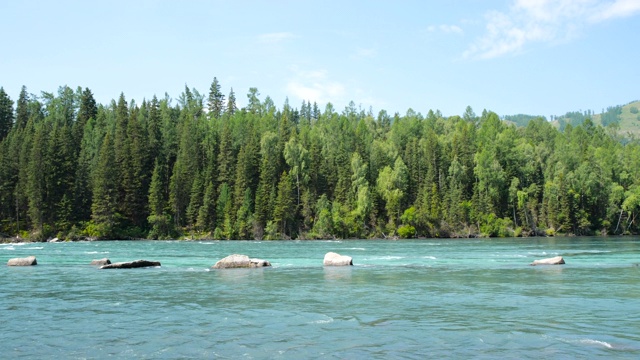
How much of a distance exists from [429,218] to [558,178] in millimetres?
31482

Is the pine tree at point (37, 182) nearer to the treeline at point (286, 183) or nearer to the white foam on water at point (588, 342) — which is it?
the treeline at point (286, 183)

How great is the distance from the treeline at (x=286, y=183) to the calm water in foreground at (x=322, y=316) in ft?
265

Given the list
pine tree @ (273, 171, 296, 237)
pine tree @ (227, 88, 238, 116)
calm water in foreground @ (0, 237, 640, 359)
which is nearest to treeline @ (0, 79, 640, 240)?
pine tree @ (273, 171, 296, 237)

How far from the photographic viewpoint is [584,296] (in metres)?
22.8

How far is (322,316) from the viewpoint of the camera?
18.5m

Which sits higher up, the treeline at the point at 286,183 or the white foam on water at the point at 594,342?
the treeline at the point at 286,183

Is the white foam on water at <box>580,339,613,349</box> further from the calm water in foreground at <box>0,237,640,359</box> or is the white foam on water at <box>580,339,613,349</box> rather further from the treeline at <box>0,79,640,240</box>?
the treeline at <box>0,79,640,240</box>

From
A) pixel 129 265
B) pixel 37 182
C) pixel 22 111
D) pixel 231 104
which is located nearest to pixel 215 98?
pixel 231 104

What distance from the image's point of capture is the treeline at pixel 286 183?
110688 millimetres

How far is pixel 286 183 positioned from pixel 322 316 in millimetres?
96202

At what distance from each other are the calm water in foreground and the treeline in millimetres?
80647

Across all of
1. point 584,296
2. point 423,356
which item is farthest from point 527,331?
point 584,296

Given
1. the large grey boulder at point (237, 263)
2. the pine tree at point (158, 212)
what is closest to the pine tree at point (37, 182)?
the pine tree at point (158, 212)

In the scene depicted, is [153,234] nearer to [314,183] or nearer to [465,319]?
[314,183]
